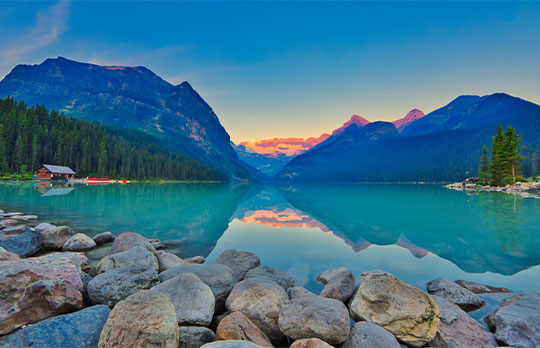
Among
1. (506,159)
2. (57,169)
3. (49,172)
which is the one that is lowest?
(49,172)

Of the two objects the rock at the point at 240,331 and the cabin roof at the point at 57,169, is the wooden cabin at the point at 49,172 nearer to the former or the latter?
the cabin roof at the point at 57,169

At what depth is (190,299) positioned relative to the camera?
6.14m

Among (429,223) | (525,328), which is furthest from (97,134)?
(525,328)

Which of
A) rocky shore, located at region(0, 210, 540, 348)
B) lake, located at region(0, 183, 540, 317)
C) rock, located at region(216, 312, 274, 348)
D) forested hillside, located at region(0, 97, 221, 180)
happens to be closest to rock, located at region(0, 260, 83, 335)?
rocky shore, located at region(0, 210, 540, 348)

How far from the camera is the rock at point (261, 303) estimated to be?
21.1ft

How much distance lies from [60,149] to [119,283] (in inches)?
5149

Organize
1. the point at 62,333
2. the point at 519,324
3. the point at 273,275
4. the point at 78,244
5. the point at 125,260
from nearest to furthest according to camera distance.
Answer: the point at 62,333, the point at 519,324, the point at 125,260, the point at 273,275, the point at 78,244

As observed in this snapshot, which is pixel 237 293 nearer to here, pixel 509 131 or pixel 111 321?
pixel 111 321

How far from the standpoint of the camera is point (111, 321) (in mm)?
4652

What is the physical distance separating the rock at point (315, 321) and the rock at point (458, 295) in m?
5.18

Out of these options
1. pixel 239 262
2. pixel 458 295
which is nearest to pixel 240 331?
pixel 239 262

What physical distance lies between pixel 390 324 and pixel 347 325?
4.72 ft

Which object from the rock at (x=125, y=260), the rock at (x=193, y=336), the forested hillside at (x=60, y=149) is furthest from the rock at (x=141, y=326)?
the forested hillside at (x=60, y=149)

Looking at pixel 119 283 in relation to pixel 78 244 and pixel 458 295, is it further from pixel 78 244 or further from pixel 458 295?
pixel 458 295
